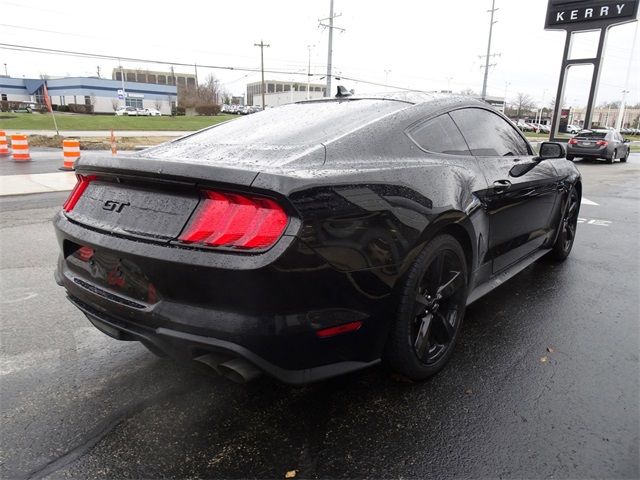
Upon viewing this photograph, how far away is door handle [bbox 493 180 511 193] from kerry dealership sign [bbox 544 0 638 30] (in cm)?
2156

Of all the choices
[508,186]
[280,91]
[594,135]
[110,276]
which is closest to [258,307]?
[110,276]

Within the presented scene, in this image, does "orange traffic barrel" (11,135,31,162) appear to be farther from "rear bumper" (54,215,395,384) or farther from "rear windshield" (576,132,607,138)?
"rear windshield" (576,132,607,138)

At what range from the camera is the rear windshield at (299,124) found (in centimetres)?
257

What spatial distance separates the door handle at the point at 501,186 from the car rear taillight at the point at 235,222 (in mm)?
1832

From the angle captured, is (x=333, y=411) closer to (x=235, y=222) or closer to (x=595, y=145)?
(x=235, y=222)

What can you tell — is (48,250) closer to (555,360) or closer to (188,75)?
(555,360)

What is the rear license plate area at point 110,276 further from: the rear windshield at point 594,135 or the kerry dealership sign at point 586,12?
the kerry dealership sign at point 586,12

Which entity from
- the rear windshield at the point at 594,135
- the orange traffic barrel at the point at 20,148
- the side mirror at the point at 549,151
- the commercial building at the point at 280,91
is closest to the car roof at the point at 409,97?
the side mirror at the point at 549,151

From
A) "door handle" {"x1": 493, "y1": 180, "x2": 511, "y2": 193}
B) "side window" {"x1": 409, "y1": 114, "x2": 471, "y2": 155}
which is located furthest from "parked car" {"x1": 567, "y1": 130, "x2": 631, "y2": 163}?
"side window" {"x1": 409, "y1": 114, "x2": 471, "y2": 155}

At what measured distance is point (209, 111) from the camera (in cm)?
6706

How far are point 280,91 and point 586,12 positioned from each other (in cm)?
10662

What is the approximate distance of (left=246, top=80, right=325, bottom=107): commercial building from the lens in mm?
93850

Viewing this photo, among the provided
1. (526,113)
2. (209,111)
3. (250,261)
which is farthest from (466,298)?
(526,113)

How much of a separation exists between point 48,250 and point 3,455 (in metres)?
3.62
